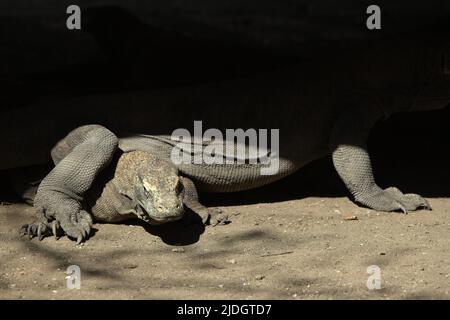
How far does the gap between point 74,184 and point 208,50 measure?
3204 millimetres

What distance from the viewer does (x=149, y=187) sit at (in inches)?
239

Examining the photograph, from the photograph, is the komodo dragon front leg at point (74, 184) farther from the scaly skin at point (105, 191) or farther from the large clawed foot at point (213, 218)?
the large clawed foot at point (213, 218)

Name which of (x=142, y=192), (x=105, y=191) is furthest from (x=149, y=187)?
(x=105, y=191)

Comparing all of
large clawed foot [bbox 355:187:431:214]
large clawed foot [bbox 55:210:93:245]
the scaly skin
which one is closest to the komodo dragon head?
the scaly skin

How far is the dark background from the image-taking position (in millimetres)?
7891

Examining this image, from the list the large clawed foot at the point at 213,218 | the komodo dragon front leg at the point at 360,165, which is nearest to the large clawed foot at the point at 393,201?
the komodo dragon front leg at the point at 360,165

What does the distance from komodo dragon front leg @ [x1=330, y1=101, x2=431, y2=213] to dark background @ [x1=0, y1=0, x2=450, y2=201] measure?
0.46 metres

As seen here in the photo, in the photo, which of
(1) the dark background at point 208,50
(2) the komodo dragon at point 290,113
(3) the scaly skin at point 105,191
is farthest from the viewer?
(1) the dark background at point 208,50

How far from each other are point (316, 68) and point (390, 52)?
61 cm

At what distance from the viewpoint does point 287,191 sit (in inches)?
294

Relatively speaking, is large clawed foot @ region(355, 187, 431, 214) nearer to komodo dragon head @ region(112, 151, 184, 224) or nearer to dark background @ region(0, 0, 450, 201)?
dark background @ region(0, 0, 450, 201)

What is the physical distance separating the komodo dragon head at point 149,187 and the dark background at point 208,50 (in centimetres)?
123

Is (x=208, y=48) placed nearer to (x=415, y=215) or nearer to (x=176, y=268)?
(x=415, y=215)

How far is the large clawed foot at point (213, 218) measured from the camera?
652 centimetres
